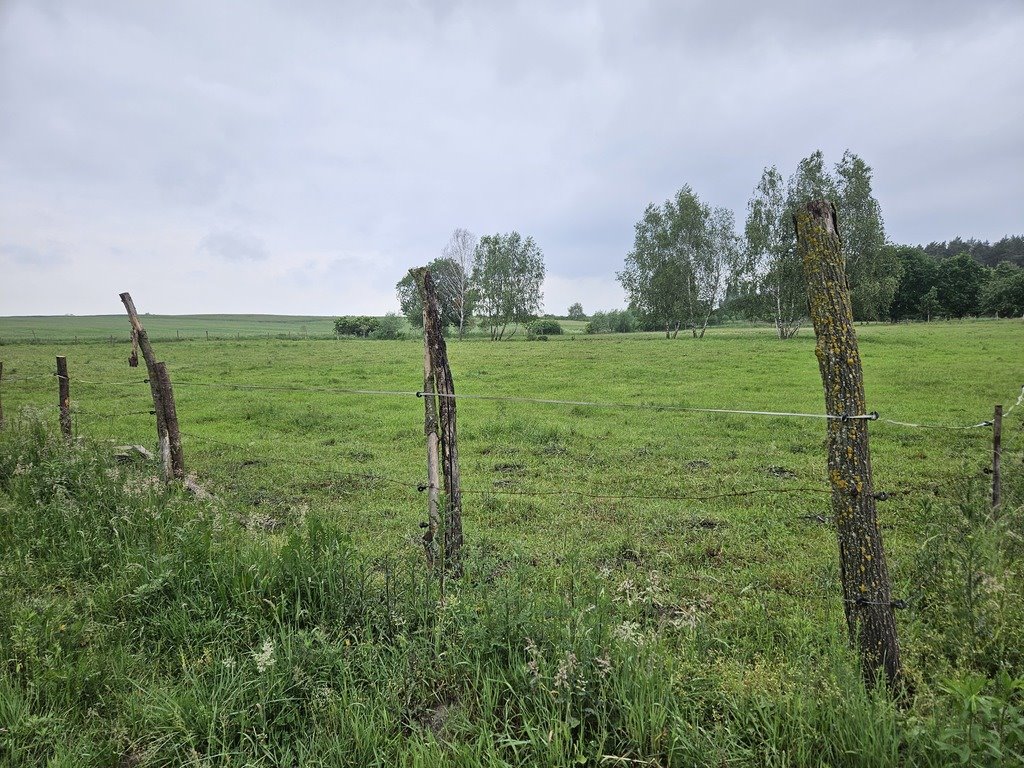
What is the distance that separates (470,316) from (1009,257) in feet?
446

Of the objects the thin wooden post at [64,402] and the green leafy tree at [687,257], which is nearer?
the thin wooden post at [64,402]

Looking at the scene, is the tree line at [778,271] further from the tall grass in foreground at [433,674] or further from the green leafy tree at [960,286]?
the tall grass in foreground at [433,674]

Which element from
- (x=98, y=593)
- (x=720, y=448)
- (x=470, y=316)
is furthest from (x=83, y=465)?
(x=470, y=316)

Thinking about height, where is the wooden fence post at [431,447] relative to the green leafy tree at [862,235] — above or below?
below

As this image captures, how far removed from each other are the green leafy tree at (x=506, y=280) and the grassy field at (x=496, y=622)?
65790 mm

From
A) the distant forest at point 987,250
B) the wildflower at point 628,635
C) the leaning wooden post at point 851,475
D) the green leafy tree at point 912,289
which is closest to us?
the wildflower at point 628,635

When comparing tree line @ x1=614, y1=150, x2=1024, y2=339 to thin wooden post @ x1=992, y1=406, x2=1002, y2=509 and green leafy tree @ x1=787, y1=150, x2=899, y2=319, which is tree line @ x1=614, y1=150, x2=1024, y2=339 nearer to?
green leafy tree @ x1=787, y1=150, x2=899, y2=319

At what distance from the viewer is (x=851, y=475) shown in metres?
3.59

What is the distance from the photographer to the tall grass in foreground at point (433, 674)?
2957mm

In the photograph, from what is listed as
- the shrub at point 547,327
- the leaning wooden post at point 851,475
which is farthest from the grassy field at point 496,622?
the shrub at point 547,327

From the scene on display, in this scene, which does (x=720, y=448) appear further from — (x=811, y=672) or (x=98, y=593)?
(x=98, y=593)

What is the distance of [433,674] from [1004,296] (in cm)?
10308

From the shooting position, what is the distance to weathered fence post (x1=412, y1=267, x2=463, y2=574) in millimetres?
5270

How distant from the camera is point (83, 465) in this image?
23.7 ft
